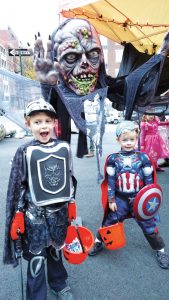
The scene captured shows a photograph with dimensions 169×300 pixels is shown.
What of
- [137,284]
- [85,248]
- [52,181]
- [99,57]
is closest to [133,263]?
[137,284]

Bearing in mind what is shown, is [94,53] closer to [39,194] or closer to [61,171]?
[61,171]

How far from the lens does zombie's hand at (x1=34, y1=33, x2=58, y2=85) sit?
6.44ft

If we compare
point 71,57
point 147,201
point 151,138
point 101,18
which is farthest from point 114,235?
point 151,138

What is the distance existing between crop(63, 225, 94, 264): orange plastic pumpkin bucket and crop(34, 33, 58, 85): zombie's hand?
104 centimetres

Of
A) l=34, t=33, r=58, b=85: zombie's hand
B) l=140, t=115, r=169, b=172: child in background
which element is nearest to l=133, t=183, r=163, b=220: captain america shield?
l=34, t=33, r=58, b=85: zombie's hand

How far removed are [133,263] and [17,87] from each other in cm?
175

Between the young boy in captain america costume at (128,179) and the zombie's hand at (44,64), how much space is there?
0.62 m

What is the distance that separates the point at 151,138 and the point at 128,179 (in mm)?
2969

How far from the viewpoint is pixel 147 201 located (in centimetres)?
195

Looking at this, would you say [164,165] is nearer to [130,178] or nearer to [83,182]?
[83,182]

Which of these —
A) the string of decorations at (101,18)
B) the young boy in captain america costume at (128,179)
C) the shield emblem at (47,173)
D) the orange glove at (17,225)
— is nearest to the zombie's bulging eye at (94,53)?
the string of decorations at (101,18)

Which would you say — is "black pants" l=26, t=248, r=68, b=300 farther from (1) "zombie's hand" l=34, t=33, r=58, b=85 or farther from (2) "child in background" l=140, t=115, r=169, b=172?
(2) "child in background" l=140, t=115, r=169, b=172

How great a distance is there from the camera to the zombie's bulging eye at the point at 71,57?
6.57 ft

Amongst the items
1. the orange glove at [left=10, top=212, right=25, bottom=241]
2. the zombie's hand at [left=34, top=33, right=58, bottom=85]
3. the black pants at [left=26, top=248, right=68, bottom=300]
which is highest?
the zombie's hand at [left=34, top=33, right=58, bottom=85]
